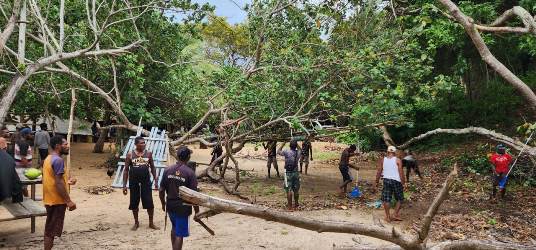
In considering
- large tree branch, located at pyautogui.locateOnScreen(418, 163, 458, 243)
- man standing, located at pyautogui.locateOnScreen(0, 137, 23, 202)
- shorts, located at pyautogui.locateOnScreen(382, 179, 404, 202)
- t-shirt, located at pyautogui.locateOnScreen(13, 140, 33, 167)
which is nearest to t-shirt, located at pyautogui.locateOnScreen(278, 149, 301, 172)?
shorts, located at pyautogui.locateOnScreen(382, 179, 404, 202)

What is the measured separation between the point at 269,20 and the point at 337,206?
547cm

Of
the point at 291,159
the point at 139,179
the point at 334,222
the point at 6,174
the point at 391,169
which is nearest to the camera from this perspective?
the point at 334,222

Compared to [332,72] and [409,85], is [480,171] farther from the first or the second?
[332,72]

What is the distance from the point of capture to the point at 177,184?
235 inches

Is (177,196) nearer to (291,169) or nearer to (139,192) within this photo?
(139,192)

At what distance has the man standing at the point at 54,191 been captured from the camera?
19.5ft

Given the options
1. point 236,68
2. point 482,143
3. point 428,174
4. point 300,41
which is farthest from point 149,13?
point 482,143

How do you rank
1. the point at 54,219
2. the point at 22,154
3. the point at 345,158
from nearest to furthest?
the point at 54,219, the point at 22,154, the point at 345,158

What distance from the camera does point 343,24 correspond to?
41.8ft

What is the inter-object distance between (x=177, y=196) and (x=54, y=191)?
1665 millimetres

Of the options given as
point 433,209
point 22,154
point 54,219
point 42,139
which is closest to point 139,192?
point 54,219

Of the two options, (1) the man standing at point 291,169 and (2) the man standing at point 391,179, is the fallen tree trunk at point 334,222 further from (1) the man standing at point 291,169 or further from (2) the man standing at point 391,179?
(1) the man standing at point 291,169

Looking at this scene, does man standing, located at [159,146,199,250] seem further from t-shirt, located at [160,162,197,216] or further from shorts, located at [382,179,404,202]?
shorts, located at [382,179,404,202]

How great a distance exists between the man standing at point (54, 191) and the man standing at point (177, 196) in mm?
1296
